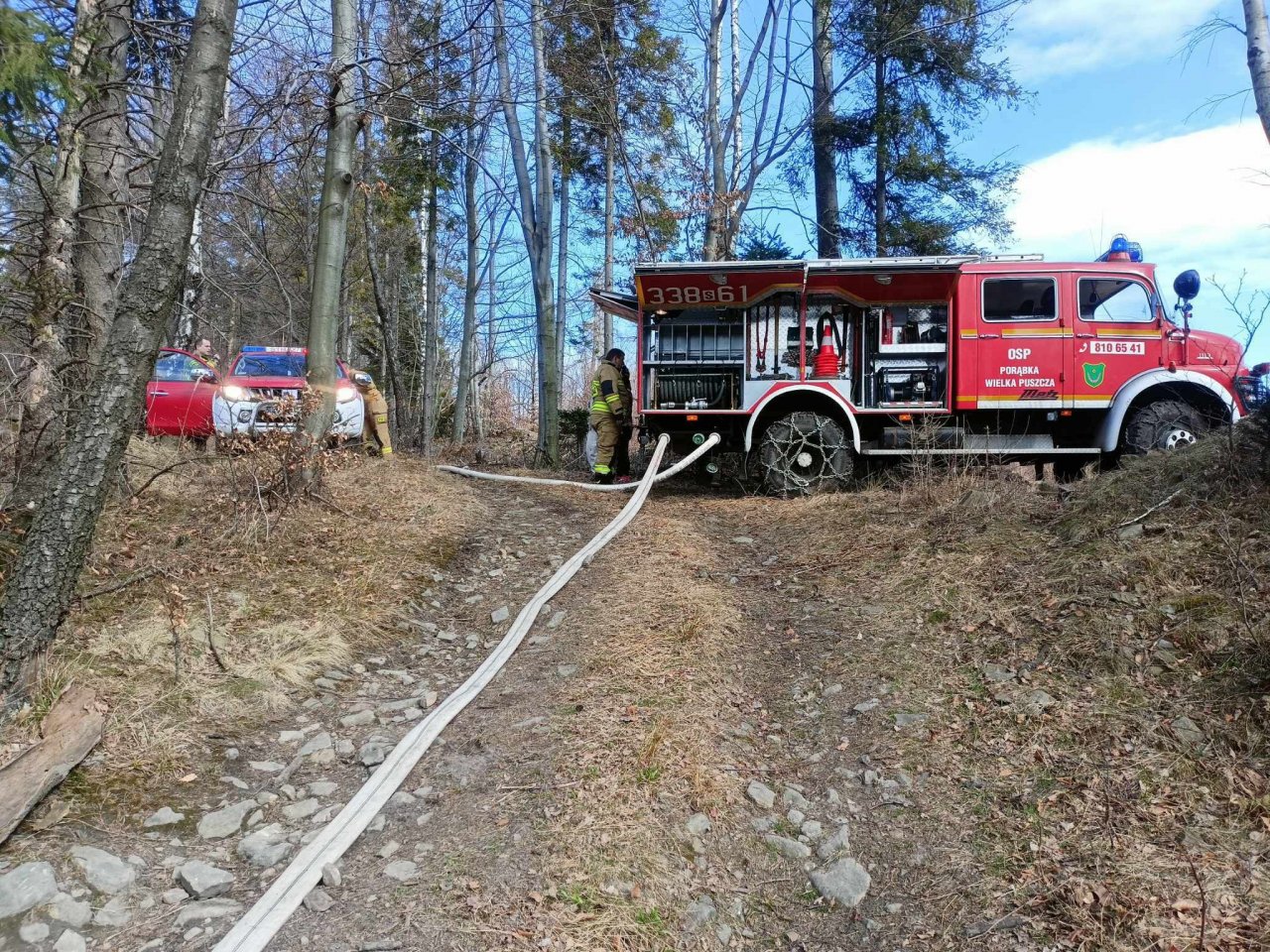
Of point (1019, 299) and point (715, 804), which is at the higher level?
point (1019, 299)

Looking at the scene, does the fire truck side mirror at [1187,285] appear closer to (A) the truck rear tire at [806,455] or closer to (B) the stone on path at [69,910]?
(A) the truck rear tire at [806,455]

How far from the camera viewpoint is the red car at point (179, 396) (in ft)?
33.2

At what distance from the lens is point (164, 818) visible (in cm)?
314

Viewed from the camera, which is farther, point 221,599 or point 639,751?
point 221,599

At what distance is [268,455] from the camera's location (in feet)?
20.6

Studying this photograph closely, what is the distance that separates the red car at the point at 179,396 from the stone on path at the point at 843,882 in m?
9.24

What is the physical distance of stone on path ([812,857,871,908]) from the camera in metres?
2.89

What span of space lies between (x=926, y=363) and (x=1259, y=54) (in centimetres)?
375

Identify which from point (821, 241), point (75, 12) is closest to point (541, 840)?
point (75, 12)

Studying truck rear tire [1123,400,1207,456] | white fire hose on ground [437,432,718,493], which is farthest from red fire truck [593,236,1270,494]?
white fire hose on ground [437,432,718,493]

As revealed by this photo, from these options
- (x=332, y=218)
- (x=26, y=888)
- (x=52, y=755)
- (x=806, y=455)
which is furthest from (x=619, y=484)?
(x=26, y=888)

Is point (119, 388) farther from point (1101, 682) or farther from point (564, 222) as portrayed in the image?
point (564, 222)

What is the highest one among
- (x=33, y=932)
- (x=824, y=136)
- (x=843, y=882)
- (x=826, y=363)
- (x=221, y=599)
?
(x=824, y=136)

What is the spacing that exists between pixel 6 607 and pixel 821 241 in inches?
536
